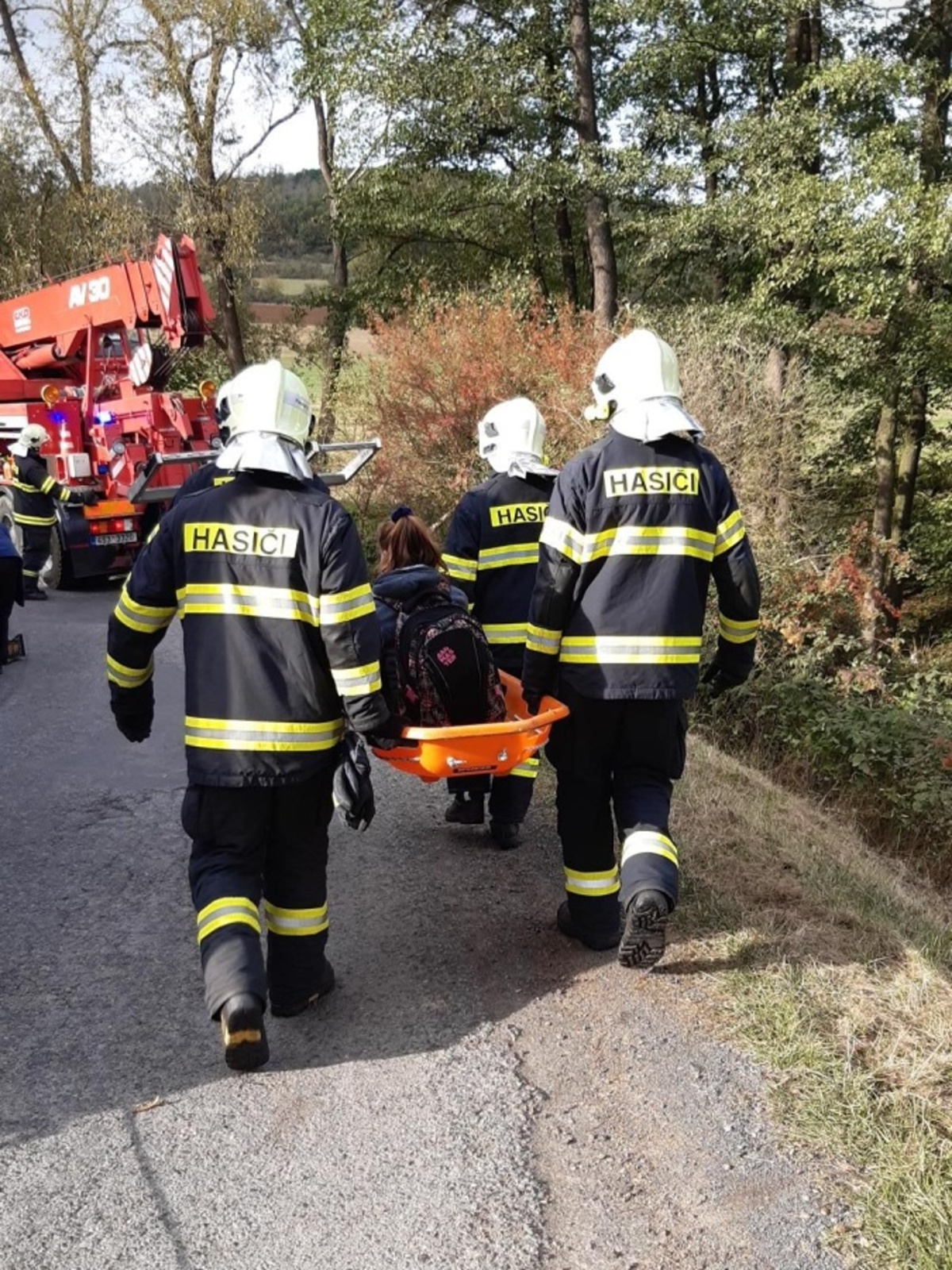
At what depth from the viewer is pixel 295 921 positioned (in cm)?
351

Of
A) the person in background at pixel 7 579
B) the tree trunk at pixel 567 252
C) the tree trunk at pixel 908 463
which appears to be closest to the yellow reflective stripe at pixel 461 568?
the person in background at pixel 7 579

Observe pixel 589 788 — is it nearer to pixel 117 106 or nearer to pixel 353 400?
pixel 353 400

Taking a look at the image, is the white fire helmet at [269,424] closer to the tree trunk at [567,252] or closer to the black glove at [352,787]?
the black glove at [352,787]

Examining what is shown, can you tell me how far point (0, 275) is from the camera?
73.4ft

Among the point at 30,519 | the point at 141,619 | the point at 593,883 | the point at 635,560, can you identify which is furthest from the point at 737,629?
the point at 30,519

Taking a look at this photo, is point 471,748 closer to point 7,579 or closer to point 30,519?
point 7,579

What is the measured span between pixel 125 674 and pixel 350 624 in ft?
2.84

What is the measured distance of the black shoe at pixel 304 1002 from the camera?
138 inches

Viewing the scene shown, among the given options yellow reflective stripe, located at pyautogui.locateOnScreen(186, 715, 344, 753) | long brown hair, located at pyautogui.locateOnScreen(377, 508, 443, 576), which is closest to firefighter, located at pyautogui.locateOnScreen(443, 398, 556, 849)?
long brown hair, located at pyautogui.locateOnScreen(377, 508, 443, 576)

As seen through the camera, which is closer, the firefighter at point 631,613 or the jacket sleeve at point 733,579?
the firefighter at point 631,613

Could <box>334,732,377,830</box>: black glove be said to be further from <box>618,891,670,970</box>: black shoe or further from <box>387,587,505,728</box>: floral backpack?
<box>618,891,670,970</box>: black shoe

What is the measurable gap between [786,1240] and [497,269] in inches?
783

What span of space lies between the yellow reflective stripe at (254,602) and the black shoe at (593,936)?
1.55 metres

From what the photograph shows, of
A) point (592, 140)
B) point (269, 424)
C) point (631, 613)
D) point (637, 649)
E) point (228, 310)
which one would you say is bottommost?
point (637, 649)
